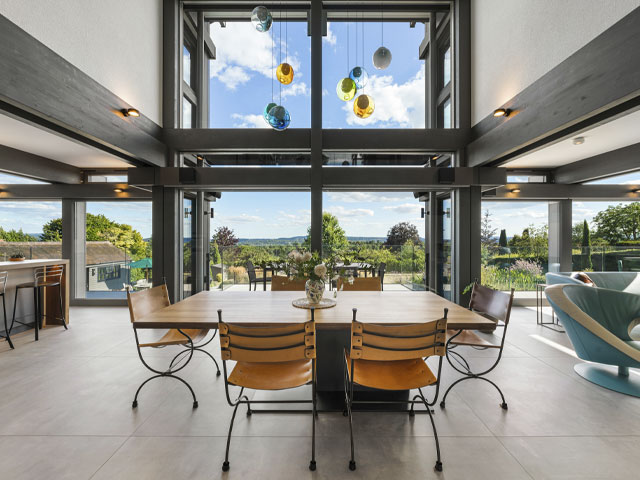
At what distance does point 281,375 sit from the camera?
1911 mm

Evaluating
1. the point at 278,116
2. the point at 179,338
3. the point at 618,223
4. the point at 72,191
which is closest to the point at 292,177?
the point at 278,116

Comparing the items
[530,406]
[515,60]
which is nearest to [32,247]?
[530,406]

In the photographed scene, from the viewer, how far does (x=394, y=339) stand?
1.73 meters

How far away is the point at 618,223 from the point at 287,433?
7.77m

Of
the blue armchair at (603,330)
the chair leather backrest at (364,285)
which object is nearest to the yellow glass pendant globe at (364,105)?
the chair leather backrest at (364,285)

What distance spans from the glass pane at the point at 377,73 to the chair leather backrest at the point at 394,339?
3872 mm

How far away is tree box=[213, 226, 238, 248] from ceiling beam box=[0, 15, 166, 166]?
1.63 meters

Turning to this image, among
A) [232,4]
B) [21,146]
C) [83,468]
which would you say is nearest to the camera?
[83,468]

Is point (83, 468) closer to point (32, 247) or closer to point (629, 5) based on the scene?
point (629, 5)

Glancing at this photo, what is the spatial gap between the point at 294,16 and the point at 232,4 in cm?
104

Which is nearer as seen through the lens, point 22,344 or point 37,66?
point 37,66

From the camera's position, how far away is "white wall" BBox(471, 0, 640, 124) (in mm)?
2561

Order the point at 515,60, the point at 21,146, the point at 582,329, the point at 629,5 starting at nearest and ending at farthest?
the point at 629,5, the point at 582,329, the point at 515,60, the point at 21,146

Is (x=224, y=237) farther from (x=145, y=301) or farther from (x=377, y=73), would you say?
(x=377, y=73)
